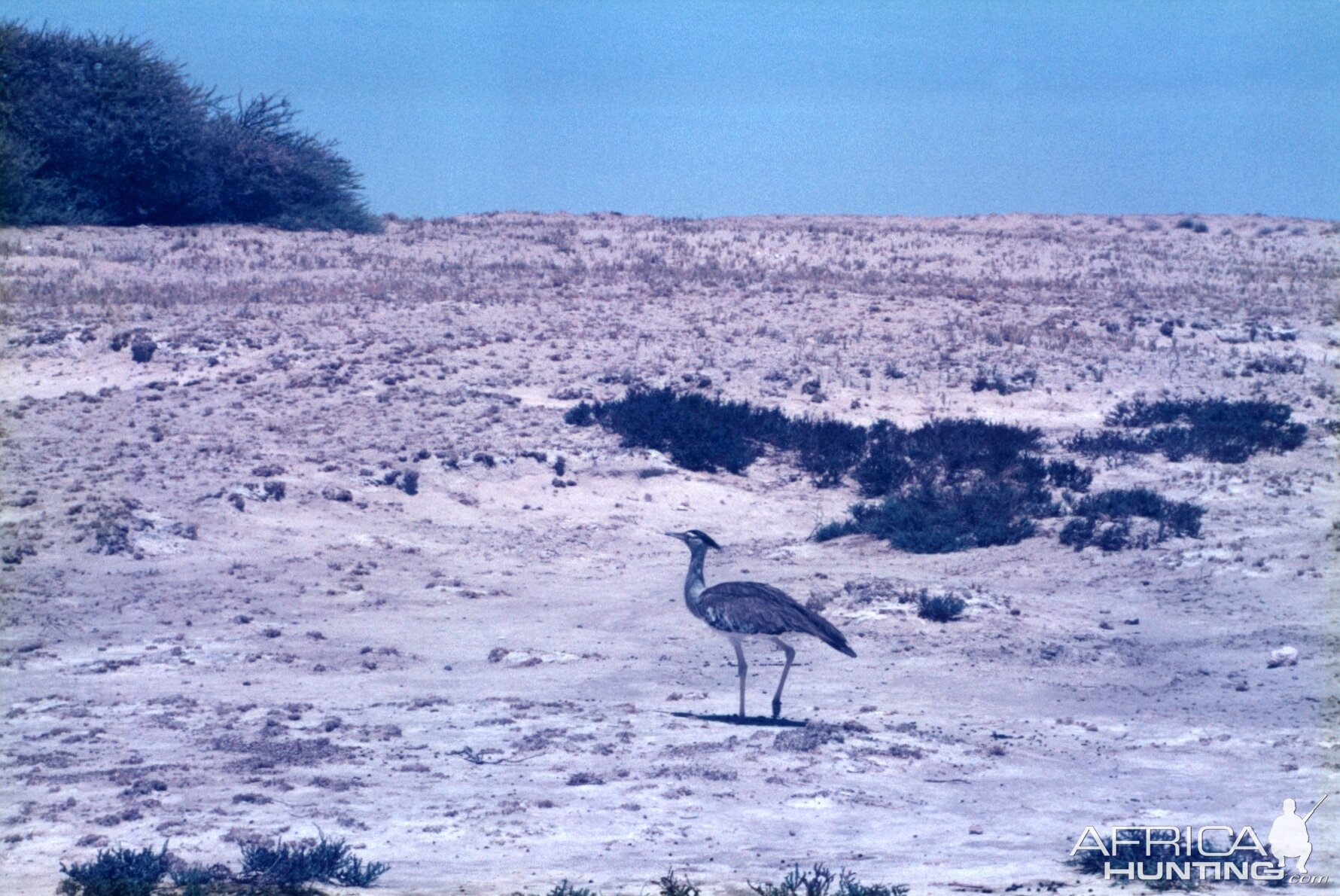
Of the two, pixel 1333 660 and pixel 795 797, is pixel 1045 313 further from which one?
pixel 795 797

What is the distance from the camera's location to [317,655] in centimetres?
1168

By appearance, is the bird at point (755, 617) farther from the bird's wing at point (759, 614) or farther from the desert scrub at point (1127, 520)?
the desert scrub at point (1127, 520)

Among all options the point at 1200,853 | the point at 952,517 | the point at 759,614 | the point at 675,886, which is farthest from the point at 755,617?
the point at 952,517

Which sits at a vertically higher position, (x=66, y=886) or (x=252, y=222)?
(x=252, y=222)

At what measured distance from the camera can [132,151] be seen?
122ft

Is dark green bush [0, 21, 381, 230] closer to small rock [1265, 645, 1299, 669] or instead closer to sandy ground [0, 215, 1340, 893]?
sandy ground [0, 215, 1340, 893]

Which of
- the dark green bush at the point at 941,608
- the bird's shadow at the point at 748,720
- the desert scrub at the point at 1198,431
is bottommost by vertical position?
the bird's shadow at the point at 748,720

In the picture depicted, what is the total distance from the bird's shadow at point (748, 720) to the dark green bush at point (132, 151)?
95.7ft

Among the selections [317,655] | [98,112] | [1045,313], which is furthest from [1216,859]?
[98,112]

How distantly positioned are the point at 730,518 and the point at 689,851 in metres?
10.1

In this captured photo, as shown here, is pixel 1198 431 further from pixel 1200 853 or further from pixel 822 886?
pixel 822 886

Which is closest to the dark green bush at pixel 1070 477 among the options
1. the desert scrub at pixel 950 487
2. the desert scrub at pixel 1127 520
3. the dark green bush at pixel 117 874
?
the desert scrub at pixel 950 487

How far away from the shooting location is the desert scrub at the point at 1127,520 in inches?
595

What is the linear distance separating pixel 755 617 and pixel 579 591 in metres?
5.16
